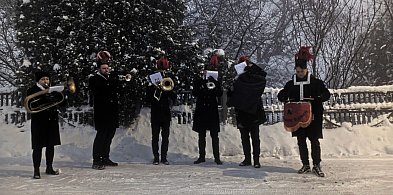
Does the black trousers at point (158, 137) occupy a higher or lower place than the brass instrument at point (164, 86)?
lower

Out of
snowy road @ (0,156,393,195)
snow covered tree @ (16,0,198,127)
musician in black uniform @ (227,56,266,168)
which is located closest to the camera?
snowy road @ (0,156,393,195)

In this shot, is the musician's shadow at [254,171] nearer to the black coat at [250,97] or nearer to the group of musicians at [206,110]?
the group of musicians at [206,110]

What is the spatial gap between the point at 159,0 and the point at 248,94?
4273mm

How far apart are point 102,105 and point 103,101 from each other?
0.26 feet

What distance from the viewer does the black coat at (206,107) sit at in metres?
10.2

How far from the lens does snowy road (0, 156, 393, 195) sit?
A: 735 cm

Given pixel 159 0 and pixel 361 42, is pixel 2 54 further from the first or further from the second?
pixel 361 42

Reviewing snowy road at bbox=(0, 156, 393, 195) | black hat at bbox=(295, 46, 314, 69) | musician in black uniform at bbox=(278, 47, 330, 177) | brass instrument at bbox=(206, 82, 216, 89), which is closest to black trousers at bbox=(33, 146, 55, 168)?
snowy road at bbox=(0, 156, 393, 195)

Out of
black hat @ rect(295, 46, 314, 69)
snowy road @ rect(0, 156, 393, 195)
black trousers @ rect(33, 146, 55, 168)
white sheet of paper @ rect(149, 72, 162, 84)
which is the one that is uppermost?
black hat @ rect(295, 46, 314, 69)

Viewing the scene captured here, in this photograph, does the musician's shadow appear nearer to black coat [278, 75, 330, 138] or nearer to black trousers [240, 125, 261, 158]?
black trousers [240, 125, 261, 158]

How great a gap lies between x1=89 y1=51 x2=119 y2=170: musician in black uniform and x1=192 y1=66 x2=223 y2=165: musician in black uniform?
1703 millimetres

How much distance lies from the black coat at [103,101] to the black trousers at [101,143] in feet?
0.35

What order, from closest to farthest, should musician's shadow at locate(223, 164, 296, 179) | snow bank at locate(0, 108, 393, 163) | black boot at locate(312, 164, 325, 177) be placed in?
black boot at locate(312, 164, 325, 177) < musician's shadow at locate(223, 164, 296, 179) < snow bank at locate(0, 108, 393, 163)

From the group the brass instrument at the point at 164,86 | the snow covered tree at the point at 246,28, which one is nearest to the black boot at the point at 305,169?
the brass instrument at the point at 164,86
